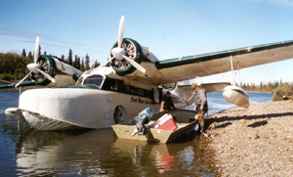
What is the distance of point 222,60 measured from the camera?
51.7 ft

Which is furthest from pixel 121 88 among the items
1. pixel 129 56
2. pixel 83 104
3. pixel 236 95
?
pixel 236 95

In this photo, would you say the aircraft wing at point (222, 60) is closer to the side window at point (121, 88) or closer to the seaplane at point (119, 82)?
the seaplane at point (119, 82)

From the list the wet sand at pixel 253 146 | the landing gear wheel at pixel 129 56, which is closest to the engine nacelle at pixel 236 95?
the wet sand at pixel 253 146

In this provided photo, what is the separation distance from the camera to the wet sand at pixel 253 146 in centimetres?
730

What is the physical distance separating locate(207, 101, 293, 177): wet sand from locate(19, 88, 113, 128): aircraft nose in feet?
14.3

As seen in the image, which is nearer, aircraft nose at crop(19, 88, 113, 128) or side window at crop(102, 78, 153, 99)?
aircraft nose at crop(19, 88, 113, 128)

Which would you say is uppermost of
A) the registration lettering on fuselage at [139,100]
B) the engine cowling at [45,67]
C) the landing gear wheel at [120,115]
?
the engine cowling at [45,67]

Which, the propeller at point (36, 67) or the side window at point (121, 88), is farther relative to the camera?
the propeller at point (36, 67)

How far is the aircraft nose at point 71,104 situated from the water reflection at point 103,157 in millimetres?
912

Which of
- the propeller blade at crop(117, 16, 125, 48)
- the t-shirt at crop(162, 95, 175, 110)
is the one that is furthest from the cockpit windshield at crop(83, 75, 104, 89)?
the t-shirt at crop(162, 95, 175, 110)

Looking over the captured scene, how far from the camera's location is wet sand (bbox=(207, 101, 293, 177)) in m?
7.30

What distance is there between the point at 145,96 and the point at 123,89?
2.09 m

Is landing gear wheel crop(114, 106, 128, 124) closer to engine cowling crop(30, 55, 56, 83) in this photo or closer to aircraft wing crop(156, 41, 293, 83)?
aircraft wing crop(156, 41, 293, 83)

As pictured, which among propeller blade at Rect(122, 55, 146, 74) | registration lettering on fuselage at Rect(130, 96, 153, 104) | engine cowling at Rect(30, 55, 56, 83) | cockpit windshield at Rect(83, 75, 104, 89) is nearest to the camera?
propeller blade at Rect(122, 55, 146, 74)
